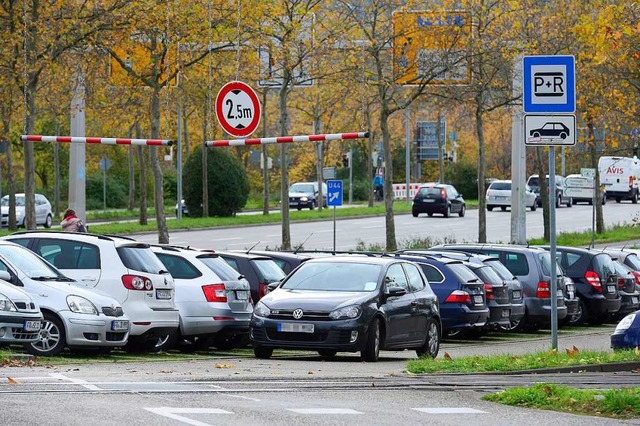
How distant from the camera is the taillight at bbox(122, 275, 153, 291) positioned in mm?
18656

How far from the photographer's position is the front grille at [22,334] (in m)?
16.7

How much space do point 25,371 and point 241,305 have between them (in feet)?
19.0

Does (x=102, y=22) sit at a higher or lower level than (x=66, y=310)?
higher

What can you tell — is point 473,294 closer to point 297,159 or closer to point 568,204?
point 568,204

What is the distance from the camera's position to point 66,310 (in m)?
17.5

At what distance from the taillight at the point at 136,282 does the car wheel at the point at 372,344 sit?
291cm

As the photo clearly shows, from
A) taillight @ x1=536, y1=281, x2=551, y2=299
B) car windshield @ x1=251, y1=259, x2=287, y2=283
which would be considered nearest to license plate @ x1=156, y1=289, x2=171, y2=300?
car windshield @ x1=251, y1=259, x2=287, y2=283

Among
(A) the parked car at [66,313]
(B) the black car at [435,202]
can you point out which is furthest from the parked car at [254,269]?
(B) the black car at [435,202]

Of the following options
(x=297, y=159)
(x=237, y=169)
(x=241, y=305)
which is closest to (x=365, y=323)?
(x=241, y=305)

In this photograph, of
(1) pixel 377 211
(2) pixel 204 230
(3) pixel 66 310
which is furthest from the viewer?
(1) pixel 377 211

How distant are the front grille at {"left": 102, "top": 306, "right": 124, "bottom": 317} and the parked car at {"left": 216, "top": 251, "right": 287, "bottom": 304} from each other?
4.10 metres

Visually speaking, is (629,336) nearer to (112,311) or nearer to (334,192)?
(112,311)

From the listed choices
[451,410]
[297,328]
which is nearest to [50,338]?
[297,328]

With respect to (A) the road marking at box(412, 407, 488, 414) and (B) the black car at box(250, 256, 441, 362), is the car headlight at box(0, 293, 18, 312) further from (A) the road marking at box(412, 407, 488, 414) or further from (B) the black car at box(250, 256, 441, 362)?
(A) the road marking at box(412, 407, 488, 414)
